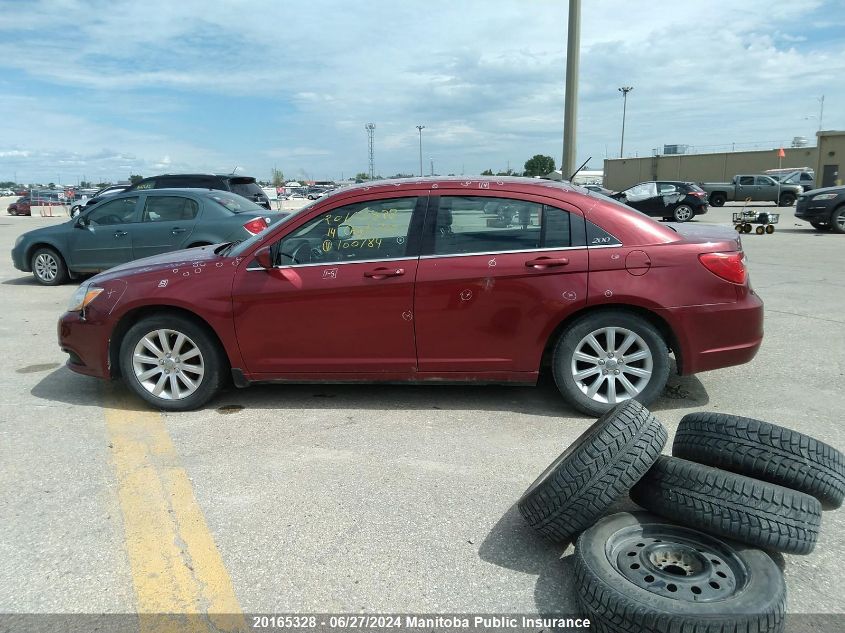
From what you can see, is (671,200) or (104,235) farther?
(671,200)

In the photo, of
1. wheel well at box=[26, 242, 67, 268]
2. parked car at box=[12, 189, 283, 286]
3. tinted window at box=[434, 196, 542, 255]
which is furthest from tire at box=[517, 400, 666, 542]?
wheel well at box=[26, 242, 67, 268]

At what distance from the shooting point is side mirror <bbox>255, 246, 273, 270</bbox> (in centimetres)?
439

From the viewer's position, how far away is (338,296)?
4.33m

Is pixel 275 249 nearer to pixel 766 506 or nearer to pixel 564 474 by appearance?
pixel 564 474

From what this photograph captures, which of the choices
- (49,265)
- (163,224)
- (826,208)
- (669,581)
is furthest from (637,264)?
(826,208)

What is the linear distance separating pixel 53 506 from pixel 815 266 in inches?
471

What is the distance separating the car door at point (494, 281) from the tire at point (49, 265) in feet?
28.2

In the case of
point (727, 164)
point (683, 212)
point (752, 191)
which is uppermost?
point (727, 164)

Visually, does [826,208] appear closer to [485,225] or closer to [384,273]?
[485,225]

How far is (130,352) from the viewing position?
4.62 metres

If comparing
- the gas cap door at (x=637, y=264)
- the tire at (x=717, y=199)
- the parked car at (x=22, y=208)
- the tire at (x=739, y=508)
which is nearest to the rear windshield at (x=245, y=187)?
the gas cap door at (x=637, y=264)

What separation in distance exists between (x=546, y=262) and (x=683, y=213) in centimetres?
1949

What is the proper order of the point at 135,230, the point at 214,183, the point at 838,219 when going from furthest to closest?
the point at 838,219
the point at 214,183
the point at 135,230

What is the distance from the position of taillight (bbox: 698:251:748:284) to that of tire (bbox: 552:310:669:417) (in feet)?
1.77
